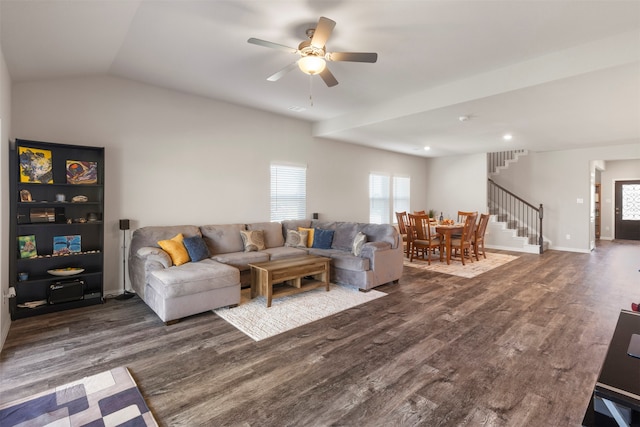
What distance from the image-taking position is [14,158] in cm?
344

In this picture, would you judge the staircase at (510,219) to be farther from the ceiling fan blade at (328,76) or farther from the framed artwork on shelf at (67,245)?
the framed artwork on shelf at (67,245)

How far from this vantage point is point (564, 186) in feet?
26.9

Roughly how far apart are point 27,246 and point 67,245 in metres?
0.37

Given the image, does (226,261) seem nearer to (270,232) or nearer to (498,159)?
(270,232)

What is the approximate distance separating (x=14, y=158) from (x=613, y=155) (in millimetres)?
11232

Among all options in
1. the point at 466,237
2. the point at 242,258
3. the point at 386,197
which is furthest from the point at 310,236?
the point at 386,197

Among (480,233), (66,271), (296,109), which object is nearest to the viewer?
(66,271)

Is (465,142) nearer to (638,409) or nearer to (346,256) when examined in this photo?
(346,256)

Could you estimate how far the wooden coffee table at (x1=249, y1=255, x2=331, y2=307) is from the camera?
3838 millimetres

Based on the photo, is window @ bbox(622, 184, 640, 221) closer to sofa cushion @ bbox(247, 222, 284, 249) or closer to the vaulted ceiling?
the vaulted ceiling

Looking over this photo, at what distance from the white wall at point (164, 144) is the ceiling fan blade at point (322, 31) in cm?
Answer: 305

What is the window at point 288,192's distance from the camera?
6.10m

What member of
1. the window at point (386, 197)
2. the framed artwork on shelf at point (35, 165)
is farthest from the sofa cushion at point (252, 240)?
the window at point (386, 197)

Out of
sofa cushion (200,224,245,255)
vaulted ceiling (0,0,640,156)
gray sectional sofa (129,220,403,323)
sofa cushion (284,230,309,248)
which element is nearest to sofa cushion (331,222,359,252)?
gray sectional sofa (129,220,403,323)
